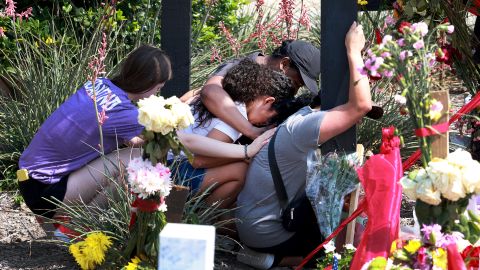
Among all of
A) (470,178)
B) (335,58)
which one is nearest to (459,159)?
(470,178)

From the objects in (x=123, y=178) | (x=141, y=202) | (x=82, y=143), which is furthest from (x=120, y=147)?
(x=141, y=202)

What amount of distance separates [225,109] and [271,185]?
469 mm

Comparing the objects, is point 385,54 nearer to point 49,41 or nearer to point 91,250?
point 91,250

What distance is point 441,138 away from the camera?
9.52 ft

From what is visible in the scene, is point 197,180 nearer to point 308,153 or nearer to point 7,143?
point 308,153

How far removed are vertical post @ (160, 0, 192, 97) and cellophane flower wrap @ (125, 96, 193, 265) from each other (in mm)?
1310

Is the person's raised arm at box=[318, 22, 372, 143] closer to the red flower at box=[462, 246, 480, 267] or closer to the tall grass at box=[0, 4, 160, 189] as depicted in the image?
the red flower at box=[462, 246, 480, 267]

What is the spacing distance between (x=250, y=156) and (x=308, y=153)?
1.14 feet

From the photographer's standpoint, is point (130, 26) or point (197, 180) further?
point (130, 26)

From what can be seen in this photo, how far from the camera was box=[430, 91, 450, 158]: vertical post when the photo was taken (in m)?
2.89

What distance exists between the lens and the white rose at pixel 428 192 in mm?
2658

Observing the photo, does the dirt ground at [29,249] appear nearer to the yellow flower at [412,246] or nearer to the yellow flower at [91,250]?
the yellow flower at [91,250]

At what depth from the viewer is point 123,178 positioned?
13.4 ft

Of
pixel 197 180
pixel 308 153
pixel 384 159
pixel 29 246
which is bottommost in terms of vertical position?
pixel 29 246
